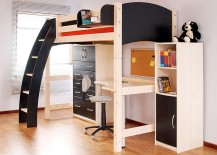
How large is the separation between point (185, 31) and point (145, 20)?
59 cm

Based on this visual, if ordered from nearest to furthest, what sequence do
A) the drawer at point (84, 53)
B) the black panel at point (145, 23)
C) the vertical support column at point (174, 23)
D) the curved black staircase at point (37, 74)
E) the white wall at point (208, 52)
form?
1. the black panel at point (145, 23)
2. the white wall at point (208, 52)
3. the vertical support column at point (174, 23)
4. the curved black staircase at point (37, 74)
5. the drawer at point (84, 53)

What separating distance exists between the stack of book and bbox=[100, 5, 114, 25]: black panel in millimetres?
790

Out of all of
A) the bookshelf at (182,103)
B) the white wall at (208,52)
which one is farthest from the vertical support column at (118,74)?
the white wall at (208,52)

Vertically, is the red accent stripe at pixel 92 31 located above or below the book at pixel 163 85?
above

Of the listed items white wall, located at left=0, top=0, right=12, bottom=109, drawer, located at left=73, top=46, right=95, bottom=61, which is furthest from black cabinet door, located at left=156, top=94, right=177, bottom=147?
white wall, located at left=0, top=0, right=12, bottom=109

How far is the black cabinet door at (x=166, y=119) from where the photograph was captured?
3551 millimetres

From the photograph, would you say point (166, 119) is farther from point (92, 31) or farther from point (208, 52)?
point (92, 31)

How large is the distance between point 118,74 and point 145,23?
75 centimetres

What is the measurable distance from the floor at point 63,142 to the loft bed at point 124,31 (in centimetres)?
24

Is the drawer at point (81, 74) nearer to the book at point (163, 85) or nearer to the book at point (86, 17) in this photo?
the book at point (86, 17)

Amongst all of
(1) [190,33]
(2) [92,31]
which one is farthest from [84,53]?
(1) [190,33]

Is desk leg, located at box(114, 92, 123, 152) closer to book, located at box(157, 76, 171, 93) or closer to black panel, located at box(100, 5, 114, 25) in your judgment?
book, located at box(157, 76, 171, 93)

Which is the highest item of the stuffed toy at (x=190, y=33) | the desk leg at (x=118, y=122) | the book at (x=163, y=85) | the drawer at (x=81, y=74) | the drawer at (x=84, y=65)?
the stuffed toy at (x=190, y=33)

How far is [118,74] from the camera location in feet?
11.4
